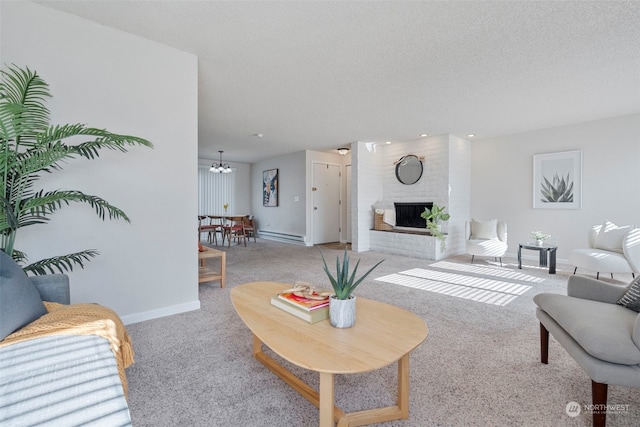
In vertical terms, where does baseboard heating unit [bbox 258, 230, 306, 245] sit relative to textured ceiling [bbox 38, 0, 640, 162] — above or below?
below

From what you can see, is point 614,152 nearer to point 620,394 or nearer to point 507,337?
point 507,337

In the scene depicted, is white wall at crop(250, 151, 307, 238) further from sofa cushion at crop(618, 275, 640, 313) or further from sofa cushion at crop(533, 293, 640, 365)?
sofa cushion at crop(618, 275, 640, 313)

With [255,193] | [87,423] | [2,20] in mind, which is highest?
[2,20]

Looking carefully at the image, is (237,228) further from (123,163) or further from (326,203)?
(123,163)

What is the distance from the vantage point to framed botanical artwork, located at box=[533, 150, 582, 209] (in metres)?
4.74

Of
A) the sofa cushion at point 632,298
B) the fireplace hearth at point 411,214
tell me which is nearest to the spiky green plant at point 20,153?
→ the sofa cushion at point 632,298

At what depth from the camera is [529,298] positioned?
3.10 metres

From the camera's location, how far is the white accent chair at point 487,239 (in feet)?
15.4

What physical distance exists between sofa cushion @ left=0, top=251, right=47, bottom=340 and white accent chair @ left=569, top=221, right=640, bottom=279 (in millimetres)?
5185

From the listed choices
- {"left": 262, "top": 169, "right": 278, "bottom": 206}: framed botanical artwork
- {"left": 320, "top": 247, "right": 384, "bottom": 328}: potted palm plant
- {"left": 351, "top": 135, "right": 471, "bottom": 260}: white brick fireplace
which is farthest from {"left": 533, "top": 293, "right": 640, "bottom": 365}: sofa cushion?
{"left": 262, "top": 169, "right": 278, "bottom": 206}: framed botanical artwork

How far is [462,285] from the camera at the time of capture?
142 inches

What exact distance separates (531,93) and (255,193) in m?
7.24

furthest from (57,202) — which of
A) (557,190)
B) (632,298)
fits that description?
(557,190)

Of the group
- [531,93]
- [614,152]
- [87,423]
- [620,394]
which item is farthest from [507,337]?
[614,152]
